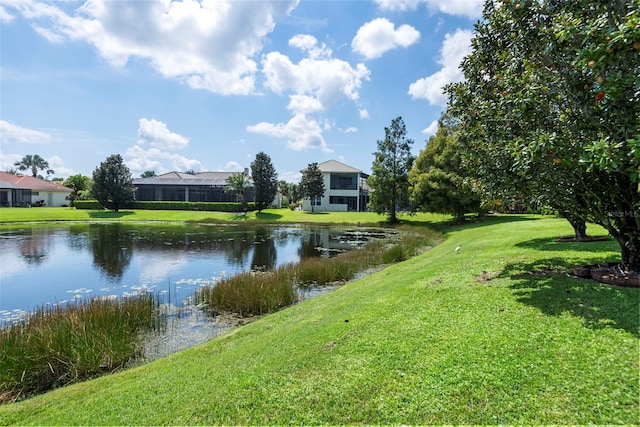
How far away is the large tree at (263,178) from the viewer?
47062mm

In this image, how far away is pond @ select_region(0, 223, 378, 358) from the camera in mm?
9722

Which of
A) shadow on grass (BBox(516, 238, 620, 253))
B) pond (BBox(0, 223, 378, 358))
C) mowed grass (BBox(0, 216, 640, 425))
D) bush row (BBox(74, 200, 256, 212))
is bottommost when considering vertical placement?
pond (BBox(0, 223, 378, 358))

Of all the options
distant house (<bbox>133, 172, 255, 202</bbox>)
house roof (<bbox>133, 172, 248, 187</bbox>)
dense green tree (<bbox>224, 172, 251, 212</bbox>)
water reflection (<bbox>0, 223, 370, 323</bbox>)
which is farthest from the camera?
house roof (<bbox>133, 172, 248, 187</bbox>)

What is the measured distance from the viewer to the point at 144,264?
16.6 meters

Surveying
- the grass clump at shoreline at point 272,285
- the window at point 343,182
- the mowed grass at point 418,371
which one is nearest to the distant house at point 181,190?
the window at point 343,182

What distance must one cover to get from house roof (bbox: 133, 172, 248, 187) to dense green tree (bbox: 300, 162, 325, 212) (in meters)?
15.1

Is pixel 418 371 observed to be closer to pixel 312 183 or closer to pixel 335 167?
pixel 312 183

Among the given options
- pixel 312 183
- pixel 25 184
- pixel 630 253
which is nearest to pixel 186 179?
pixel 312 183

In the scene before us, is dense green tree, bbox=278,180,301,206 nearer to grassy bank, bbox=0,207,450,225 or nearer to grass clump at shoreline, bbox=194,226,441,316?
grassy bank, bbox=0,207,450,225

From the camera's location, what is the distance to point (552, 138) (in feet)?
16.4

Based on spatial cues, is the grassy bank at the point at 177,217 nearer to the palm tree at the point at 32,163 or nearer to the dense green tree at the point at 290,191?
the dense green tree at the point at 290,191

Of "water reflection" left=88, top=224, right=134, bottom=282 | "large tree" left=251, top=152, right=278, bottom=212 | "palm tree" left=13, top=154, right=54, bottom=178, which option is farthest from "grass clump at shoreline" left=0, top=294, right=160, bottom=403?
"palm tree" left=13, top=154, right=54, bottom=178

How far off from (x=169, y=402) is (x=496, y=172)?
6.72 m

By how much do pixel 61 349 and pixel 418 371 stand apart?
20.5ft
